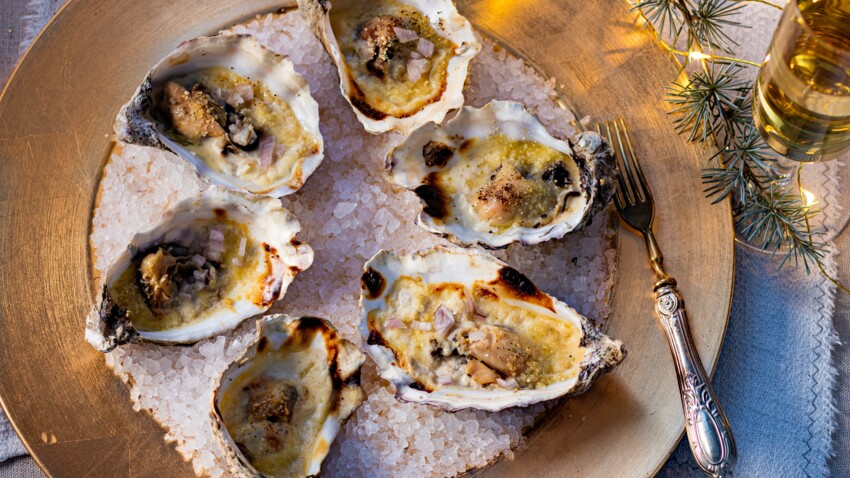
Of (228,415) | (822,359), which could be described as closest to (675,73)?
(822,359)

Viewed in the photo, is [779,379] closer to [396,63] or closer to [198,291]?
[396,63]

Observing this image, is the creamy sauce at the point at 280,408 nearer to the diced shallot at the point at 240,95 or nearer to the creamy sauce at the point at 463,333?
the creamy sauce at the point at 463,333

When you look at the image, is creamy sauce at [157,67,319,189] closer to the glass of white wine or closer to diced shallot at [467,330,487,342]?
diced shallot at [467,330,487,342]

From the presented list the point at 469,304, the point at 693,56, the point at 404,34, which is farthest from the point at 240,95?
the point at 693,56

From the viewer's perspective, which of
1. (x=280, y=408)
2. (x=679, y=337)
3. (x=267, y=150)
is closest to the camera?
(x=280, y=408)

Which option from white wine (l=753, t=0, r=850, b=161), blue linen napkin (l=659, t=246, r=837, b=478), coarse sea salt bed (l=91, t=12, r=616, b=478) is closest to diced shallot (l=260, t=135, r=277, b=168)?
coarse sea salt bed (l=91, t=12, r=616, b=478)

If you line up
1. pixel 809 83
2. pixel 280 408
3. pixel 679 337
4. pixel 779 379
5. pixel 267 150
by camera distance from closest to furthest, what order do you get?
1. pixel 809 83
2. pixel 280 408
3. pixel 679 337
4. pixel 267 150
5. pixel 779 379
